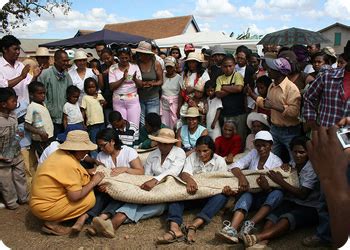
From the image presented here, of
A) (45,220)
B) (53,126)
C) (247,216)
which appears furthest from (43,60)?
(247,216)

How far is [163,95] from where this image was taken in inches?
249

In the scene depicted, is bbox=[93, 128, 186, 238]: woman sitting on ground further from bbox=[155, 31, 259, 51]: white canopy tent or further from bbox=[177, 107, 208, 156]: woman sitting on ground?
bbox=[155, 31, 259, 51]: white canopy tent

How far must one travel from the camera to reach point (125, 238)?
12.6 feet

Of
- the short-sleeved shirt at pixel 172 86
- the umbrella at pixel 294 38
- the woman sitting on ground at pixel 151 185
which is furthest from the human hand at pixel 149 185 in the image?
the umbrella at pixel 294 38

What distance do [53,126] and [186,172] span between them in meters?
2.34

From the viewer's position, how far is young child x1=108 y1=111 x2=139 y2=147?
5.27m

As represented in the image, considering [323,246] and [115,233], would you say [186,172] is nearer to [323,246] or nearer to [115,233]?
[115,233]

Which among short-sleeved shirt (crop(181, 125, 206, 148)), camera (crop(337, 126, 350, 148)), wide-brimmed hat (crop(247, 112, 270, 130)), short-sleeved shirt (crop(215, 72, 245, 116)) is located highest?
camera (crop(337, 126, 350, 148))

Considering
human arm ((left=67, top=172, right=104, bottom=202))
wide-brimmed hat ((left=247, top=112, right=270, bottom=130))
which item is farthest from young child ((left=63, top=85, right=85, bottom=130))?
wide-brimmed hat ((left=247, top=112, right=270, bottom=130))

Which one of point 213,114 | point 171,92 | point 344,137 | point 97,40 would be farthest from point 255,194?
point 97,40

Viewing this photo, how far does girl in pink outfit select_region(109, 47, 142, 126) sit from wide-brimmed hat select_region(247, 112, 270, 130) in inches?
70.3

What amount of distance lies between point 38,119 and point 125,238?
222 cm

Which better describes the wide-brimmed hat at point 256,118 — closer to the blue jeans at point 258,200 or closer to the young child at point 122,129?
the blue jeans at point 258,200

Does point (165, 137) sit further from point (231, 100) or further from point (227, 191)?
point (231, 100)
